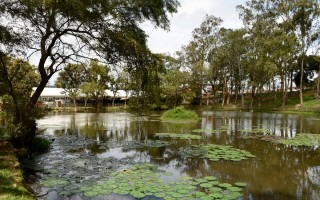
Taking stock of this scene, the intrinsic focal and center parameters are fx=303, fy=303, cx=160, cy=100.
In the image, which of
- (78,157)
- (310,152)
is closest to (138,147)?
(78,157)

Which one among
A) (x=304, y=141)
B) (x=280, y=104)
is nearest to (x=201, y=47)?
(x=280, y=104)

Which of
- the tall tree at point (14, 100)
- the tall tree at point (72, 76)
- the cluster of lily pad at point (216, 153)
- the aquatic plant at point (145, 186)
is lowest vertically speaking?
the aquatic plant at point (145, 186)

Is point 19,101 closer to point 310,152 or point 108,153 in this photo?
point 108,153

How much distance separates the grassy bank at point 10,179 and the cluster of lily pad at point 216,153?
5.74 m

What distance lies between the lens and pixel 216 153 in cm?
1110

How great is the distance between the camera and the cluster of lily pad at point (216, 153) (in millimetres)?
10439

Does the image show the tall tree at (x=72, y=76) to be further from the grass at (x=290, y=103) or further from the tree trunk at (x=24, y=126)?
the grass at (x=290, y=103)

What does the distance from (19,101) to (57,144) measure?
381cm

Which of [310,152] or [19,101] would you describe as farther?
[310,152]

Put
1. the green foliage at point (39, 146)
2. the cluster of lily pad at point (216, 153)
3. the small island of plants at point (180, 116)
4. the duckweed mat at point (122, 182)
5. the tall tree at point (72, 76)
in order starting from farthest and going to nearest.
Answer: the small island of plants at point (180, 116) < the tall tree at point (72, 76) < the green foliage at point (39, 146) < the cluster of lily pad at point (216, 153) < the duckweed mat at point (122, 182)

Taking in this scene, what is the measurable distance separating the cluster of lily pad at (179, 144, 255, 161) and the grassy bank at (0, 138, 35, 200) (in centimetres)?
574

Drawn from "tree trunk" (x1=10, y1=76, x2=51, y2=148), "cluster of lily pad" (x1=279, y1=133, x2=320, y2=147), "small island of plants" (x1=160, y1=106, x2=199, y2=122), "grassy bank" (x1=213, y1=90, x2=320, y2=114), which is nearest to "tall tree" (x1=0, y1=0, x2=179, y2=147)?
"tree trunk" (x1=10, y1=76, x2=51, y2=148)

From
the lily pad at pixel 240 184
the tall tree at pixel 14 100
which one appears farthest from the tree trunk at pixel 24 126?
the lily pad at pixel 240 184

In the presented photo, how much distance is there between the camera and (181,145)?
13453mm
